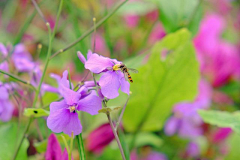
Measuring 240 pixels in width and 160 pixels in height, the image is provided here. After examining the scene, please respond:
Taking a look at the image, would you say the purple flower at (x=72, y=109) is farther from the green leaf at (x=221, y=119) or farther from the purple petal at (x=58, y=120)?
the green leaf at (x=221, y=119)

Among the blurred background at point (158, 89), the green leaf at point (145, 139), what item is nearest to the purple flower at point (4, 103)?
the blurred background at point (158, 89)

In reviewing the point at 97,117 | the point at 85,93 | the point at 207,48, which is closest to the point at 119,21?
the point at 207,48

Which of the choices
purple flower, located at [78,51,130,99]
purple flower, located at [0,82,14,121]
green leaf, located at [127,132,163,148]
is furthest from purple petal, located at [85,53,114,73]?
green leaf, located at [127,132,163,148]

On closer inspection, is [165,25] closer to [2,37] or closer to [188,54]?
[188,54]

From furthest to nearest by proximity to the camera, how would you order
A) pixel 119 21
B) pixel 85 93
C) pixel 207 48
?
1. pixel 119 21
2. pixel 207 48
3. pixel 85 93

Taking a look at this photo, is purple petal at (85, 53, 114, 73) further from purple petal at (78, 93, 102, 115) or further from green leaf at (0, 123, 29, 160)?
green leaf at (0, 123, 29, 160)

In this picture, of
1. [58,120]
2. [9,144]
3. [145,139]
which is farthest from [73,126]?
[145,139]
